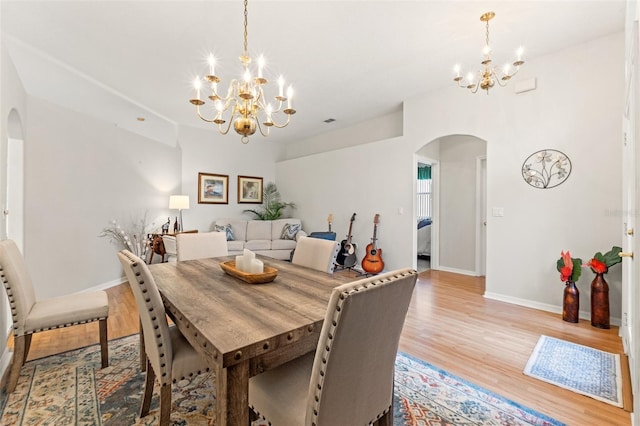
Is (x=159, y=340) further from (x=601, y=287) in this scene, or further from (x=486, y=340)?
(x=601, y=287)

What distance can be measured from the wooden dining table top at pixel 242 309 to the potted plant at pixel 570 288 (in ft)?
8.57

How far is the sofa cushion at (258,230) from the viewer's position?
19.1ft

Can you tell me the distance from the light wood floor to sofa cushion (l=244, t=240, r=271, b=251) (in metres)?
2.11

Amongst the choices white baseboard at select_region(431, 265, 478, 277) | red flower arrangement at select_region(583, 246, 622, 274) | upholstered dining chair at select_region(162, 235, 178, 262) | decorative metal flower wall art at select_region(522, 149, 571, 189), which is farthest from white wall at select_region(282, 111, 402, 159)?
upholstered dining chair at select_region(162, 235, 178, 262)

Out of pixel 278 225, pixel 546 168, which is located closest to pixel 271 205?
pixel 278 225

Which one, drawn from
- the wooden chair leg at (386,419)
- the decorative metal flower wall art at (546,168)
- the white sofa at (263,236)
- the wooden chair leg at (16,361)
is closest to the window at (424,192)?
the white sofa at (263,236)

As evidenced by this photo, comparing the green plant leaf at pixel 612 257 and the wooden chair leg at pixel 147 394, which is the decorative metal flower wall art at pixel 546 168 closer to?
the green plant leaf at pixel 612 257

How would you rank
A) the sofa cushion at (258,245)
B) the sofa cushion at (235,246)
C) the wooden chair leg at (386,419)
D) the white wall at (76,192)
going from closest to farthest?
the wooden chair leg at (386,419) < the white wall at (76,192) < the sofa cushion at (235,246) < the sofa cushion at (258,245)

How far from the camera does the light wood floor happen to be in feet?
5.64

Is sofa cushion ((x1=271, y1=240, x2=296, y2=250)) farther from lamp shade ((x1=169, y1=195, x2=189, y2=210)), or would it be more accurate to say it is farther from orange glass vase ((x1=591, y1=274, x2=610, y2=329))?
orange glass vase ((x1=591, y1=274, x2=610, y2=329))

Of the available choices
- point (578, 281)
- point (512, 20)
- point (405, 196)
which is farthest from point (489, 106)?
point (578, 281)

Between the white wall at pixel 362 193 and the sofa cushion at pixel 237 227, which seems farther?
the sofa cushion at pixel 237 227

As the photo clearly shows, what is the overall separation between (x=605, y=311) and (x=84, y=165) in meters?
6.14

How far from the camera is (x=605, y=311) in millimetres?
2686
